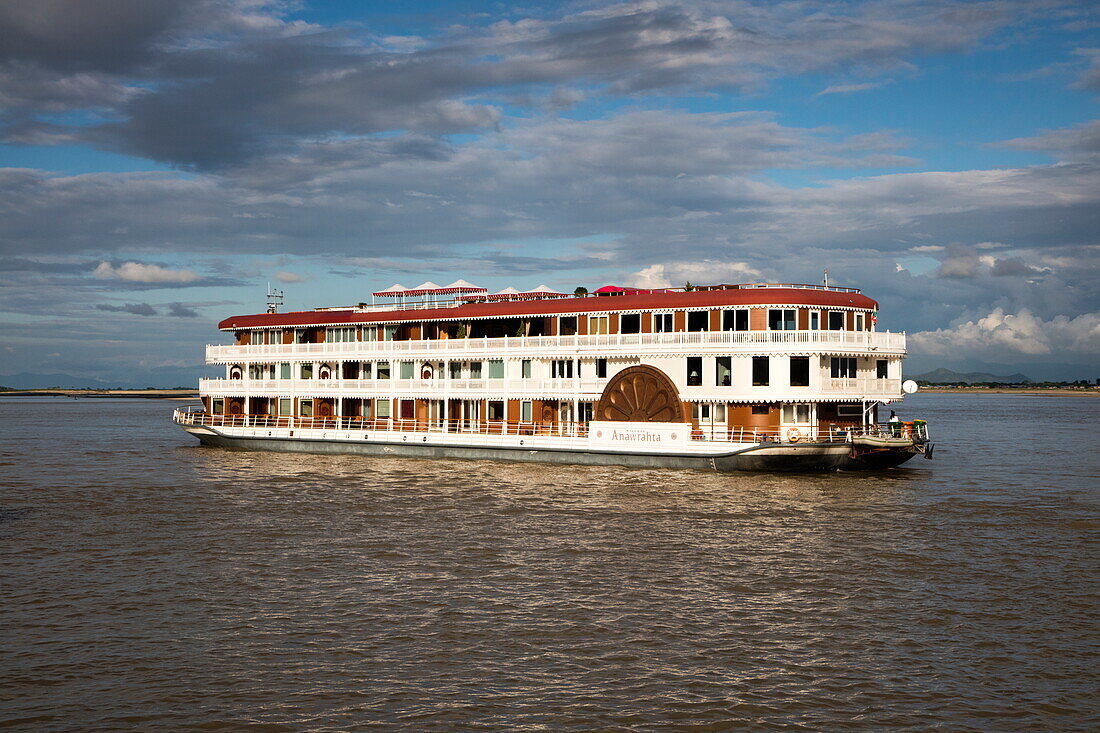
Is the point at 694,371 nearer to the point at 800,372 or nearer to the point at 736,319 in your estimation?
the point at 736,319

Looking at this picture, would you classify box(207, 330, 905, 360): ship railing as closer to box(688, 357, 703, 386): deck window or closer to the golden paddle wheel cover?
box(688, 357, 703, 386): deck window

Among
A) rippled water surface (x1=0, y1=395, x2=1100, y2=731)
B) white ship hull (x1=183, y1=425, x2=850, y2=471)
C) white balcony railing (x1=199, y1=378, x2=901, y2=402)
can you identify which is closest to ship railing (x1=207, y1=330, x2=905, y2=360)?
white balcony railing (x1=199, y1=378, x2=901, y2=402)

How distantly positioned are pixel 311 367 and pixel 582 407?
18.1 metres

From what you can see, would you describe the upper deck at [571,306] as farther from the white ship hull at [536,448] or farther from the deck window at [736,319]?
the white ship hull at [536,448]

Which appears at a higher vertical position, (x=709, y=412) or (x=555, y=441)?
(x=709, y=412)

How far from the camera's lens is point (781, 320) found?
139ft

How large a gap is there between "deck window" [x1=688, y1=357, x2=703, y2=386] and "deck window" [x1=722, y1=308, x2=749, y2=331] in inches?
73.3

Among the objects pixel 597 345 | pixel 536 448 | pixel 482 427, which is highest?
pixel 597 345

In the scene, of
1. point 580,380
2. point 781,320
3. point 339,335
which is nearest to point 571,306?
point 580,380

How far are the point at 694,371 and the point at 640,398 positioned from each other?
2785 mm

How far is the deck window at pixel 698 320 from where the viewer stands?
143ft

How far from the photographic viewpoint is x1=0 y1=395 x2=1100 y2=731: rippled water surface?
15008mm

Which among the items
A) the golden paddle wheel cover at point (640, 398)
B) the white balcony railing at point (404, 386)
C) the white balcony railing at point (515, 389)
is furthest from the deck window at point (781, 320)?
the white balcony railing at point (404, 386)

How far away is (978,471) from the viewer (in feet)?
158
